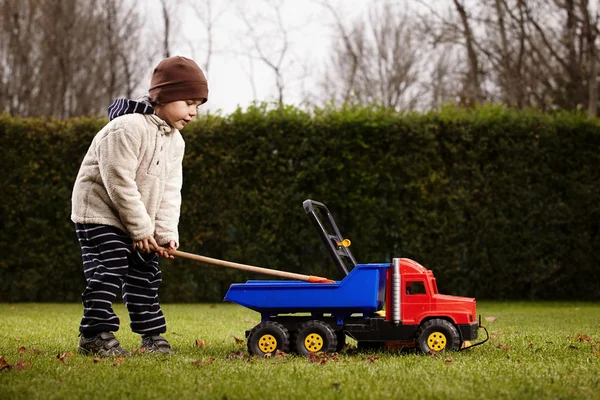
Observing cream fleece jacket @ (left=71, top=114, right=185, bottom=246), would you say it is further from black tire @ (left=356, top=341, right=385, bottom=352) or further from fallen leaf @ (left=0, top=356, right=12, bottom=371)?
black tire @ (left=356, top=341, right=385, bottom=352)

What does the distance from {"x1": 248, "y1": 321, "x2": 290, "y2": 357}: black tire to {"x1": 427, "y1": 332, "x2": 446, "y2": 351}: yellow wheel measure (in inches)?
35.6

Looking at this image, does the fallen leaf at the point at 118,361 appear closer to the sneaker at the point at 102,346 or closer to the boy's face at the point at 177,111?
the sneaker at the point at 102,346

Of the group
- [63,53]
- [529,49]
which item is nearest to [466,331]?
[529,49]

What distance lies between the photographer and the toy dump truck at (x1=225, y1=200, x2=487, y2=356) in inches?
190

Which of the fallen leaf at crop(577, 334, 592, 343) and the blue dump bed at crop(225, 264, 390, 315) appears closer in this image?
the blue dump bed at crop(225, 264, 390, 315)

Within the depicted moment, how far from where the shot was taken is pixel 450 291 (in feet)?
36.4

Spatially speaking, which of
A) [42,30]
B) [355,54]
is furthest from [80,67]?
[355,54]

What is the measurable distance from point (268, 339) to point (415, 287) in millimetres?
994

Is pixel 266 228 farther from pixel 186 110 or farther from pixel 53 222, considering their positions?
pixel 186 110

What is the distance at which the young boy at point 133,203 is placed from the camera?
482 centimetres

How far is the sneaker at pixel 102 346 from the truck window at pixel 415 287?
1.85m

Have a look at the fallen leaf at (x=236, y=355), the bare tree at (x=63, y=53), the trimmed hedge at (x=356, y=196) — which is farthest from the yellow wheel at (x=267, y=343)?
the bare tree at (x=63, y=53)

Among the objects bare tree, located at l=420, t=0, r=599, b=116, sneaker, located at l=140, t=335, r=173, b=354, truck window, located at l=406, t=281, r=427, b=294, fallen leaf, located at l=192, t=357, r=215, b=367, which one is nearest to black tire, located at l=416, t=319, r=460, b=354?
truck window, located at l=406, t=281, r=427, b=294

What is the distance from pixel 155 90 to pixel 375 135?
20.2ft
